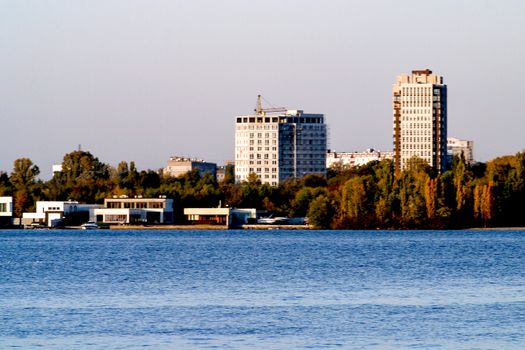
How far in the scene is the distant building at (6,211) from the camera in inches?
5728

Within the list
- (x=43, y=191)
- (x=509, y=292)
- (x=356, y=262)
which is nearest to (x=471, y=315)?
(x=509, y=292)

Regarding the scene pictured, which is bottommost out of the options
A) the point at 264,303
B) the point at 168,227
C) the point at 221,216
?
the point at 264,303

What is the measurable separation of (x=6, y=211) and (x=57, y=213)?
7.60m

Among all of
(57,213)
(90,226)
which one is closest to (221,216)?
(90,226)

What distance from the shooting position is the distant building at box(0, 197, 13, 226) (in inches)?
5728

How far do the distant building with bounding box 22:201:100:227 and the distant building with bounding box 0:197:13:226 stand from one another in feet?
6.02

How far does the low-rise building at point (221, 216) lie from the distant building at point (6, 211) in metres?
20.4

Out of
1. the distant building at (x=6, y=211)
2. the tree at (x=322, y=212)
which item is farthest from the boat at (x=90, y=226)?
the tree at (x=322, y=212)

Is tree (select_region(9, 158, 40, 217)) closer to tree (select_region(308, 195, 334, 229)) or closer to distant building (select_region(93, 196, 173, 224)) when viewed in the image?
distant building (select_region(93, 196, 173, 224))

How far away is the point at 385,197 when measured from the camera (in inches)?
4702

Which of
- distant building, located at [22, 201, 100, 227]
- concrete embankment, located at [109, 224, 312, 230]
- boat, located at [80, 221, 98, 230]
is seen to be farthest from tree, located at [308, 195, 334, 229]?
distant building, located at [22, 201, 100, 227]

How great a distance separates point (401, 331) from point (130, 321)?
693cm

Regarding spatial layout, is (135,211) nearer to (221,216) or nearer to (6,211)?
(221,216)

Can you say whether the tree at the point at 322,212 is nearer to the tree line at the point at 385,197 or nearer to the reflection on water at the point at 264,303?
the tree line at the point at 385,197
